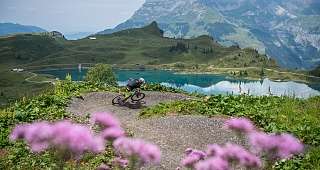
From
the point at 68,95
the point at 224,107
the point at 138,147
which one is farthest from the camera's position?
the point at 68,95

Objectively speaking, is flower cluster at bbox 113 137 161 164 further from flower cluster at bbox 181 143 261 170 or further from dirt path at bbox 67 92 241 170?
dirt path at bbox 67 92 241 170

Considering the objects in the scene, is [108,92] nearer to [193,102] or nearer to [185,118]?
[193,102]

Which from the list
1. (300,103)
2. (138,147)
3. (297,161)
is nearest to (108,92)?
(300,103)

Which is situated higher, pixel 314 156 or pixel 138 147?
pixel 138 147

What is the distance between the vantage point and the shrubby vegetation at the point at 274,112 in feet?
72.8

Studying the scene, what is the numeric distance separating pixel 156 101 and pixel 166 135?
49.9 feet

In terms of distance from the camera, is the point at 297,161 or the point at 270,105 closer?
the point at 297,161

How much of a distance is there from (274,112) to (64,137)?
25.8 m

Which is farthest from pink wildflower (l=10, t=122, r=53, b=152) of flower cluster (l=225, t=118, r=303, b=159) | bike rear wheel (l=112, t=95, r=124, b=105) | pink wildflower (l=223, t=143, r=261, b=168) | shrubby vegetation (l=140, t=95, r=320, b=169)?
bike rear wheel (l=112, t=95, r=124, b=105)

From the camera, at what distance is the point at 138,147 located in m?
4.96

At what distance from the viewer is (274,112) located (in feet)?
95.8

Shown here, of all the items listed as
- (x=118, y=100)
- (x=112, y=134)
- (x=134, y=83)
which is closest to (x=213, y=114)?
(x=134, y=83)

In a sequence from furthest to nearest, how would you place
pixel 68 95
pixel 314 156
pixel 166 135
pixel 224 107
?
pixel 68 95 < pixel 224 107 < pixel 166 135 < pixel 314 156

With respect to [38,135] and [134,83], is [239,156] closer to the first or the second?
[38,135]
